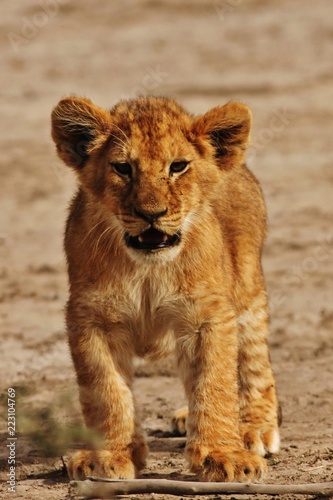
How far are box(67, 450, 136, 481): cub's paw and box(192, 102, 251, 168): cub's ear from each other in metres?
1.72

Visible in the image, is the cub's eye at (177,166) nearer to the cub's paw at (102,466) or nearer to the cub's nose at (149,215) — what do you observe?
the cub's nose at (149,215)

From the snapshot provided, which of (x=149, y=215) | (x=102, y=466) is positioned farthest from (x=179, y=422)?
(x=149, y=215)

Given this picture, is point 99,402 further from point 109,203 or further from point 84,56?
point 84,56

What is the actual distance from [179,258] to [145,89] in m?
10.9

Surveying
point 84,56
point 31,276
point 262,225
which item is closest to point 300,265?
point 31,276

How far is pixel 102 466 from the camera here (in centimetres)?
597

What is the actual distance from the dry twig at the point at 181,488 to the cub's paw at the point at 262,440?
134 centimetres

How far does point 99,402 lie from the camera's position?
609 centimetres

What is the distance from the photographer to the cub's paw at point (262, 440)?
693 centimetres

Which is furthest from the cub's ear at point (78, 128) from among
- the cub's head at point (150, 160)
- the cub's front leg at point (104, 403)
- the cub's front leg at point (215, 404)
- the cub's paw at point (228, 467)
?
the cub's paw at point (228, 467)

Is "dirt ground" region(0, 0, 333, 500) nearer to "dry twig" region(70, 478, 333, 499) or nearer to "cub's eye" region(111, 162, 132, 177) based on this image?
"dry twig" region(70, 478, 333, 499)

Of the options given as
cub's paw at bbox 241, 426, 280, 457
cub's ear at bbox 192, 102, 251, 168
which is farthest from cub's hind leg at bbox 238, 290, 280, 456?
cub's ear at bbox 192, 102, 251, 168

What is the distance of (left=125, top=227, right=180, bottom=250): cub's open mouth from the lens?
6027mm

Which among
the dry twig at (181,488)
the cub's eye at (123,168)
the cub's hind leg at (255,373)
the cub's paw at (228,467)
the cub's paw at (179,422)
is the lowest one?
the dry twig at (181,488)
